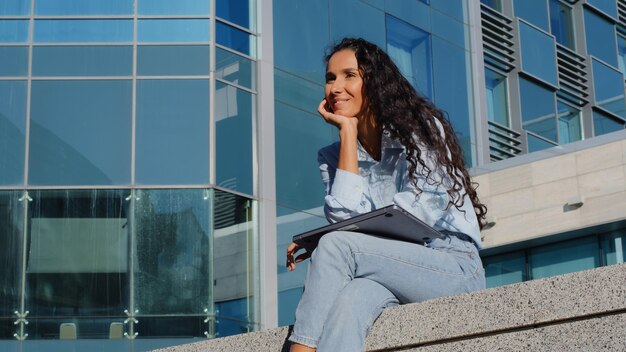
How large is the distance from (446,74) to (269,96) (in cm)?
494

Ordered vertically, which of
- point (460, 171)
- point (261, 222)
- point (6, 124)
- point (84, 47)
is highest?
point (84, 47)

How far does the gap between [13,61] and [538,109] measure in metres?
10.9

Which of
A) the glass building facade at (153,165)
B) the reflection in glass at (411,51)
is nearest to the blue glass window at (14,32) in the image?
the glass building facade at (153,165)

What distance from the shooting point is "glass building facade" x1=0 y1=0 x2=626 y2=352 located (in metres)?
16.2

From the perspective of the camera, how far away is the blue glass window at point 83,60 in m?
17.1

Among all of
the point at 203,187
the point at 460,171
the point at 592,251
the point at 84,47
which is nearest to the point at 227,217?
the point at 203,187

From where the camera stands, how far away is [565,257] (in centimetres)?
2253

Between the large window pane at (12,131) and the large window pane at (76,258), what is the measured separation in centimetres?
39

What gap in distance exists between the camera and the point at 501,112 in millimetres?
23844

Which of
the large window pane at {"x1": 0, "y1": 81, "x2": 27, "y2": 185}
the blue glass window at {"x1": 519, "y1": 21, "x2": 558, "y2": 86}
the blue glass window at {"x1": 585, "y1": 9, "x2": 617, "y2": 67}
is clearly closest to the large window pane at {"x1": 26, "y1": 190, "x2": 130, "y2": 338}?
the large window pane at {"x1": 0, "y1": 81, "x2": 27, "y2": 185}

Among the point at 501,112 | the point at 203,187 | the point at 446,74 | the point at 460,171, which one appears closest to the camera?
the point at 460,171

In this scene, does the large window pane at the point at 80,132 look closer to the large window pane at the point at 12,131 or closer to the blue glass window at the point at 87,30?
the large window pane at the point at 12,131

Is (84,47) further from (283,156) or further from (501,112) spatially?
(501,112)

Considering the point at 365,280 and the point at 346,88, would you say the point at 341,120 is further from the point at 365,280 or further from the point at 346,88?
the point at 365,280
